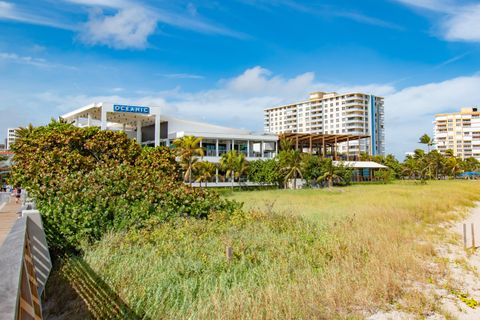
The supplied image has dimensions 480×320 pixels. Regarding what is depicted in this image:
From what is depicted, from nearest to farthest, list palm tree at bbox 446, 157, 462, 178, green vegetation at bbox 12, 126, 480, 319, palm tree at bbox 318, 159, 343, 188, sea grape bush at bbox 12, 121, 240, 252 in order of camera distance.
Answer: green vegetation at bbox 12, 126, 480, 319
sea grape bush at bbox 12, 121, 240, 252
palm tree at bbox 318, 159, 343, 188
palm tree at bbox 446, 157, 462, 178

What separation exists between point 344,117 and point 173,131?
90.1 metres

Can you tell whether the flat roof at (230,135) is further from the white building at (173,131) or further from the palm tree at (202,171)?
the palm tree at (202,171)

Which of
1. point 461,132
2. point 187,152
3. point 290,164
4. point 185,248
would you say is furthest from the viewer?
point 461,132

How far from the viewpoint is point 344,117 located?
5138 inches

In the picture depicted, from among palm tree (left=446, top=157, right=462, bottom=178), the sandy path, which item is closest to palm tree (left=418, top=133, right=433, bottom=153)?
palm tree (left=446, top=157, right=462, bottom=178)

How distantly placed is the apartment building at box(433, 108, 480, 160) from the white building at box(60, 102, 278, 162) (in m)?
118

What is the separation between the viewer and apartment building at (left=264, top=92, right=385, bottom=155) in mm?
128375

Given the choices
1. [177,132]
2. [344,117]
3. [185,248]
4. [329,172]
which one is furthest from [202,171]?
[344,117]

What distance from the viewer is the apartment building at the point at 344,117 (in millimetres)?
128375

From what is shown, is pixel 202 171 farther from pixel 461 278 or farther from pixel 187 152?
pixel 461 278

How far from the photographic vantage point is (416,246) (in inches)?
500

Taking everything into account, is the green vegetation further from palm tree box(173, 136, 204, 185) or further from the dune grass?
palm tree box(173, 136, 204, 185)

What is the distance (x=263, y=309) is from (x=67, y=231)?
6839 mm

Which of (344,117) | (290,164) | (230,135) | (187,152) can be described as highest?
(344,117)
